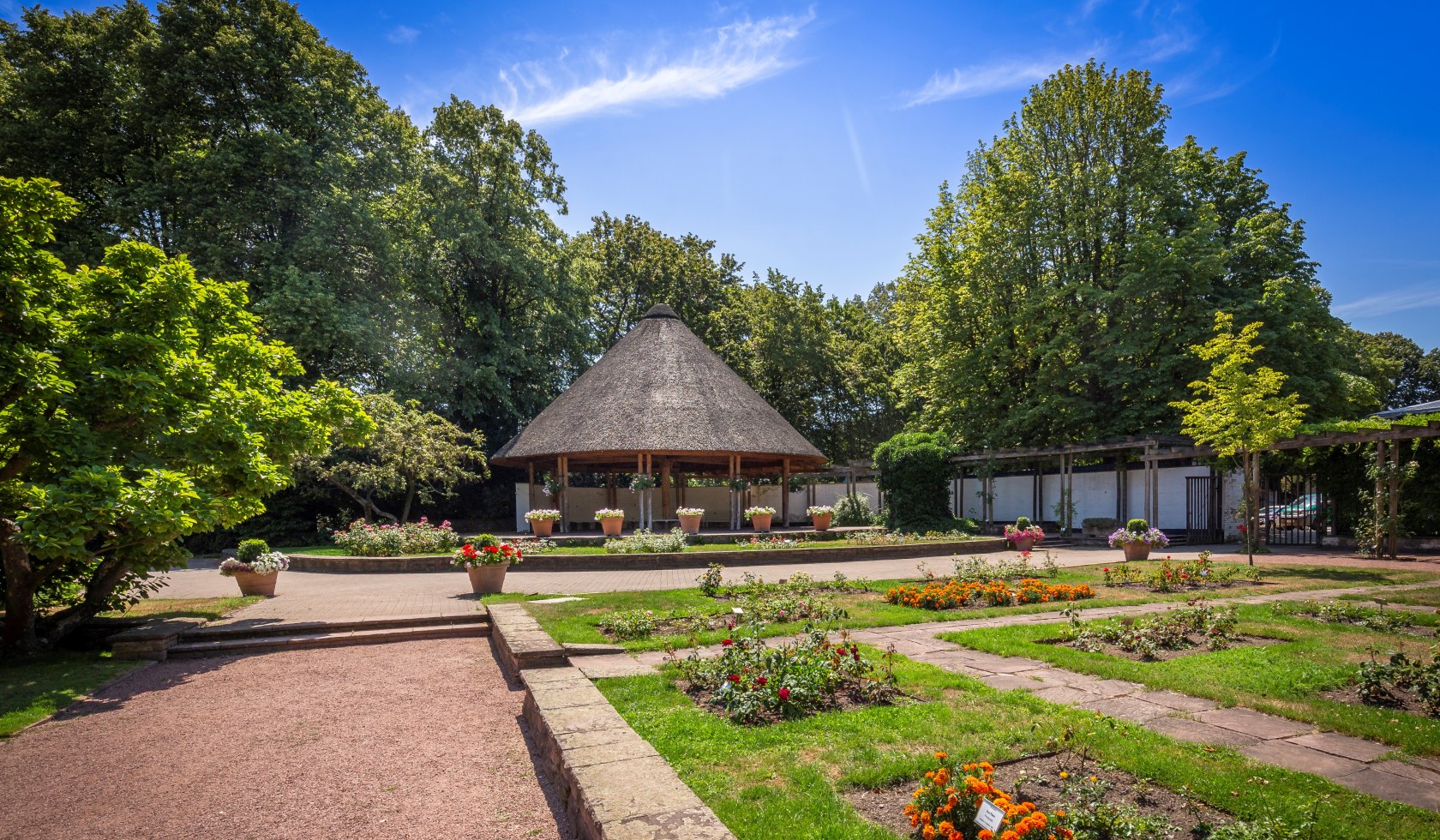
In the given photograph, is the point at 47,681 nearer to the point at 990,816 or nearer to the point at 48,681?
the point at 48,681

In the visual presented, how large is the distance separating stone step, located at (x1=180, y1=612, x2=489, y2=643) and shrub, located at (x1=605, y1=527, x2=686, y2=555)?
7133 millimetres

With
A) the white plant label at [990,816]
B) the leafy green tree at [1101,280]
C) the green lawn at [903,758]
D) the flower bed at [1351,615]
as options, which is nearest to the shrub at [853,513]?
the leafy green tree at [1101,280]

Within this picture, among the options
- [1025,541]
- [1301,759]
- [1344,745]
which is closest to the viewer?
[1301,759]

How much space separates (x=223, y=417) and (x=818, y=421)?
32068mm

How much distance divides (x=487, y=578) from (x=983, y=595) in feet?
24.4

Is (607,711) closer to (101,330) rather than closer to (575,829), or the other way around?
(575,829)

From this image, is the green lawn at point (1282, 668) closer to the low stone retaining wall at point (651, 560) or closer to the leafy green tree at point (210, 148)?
the low stone retaining wall at point (651, 560)

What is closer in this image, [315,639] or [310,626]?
[315,639]

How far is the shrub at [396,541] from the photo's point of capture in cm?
1644

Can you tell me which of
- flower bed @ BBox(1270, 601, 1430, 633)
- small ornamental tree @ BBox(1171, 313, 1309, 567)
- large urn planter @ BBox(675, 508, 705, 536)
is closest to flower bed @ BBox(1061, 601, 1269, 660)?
flower bed @ BBox(1270, 601, 1430, 633)

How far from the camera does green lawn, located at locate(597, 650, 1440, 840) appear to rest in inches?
126

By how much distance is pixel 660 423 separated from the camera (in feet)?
72.3

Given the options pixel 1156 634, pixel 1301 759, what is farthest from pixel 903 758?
pixel 1156 634

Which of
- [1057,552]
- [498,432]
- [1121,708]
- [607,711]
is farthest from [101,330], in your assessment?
[498,432]
